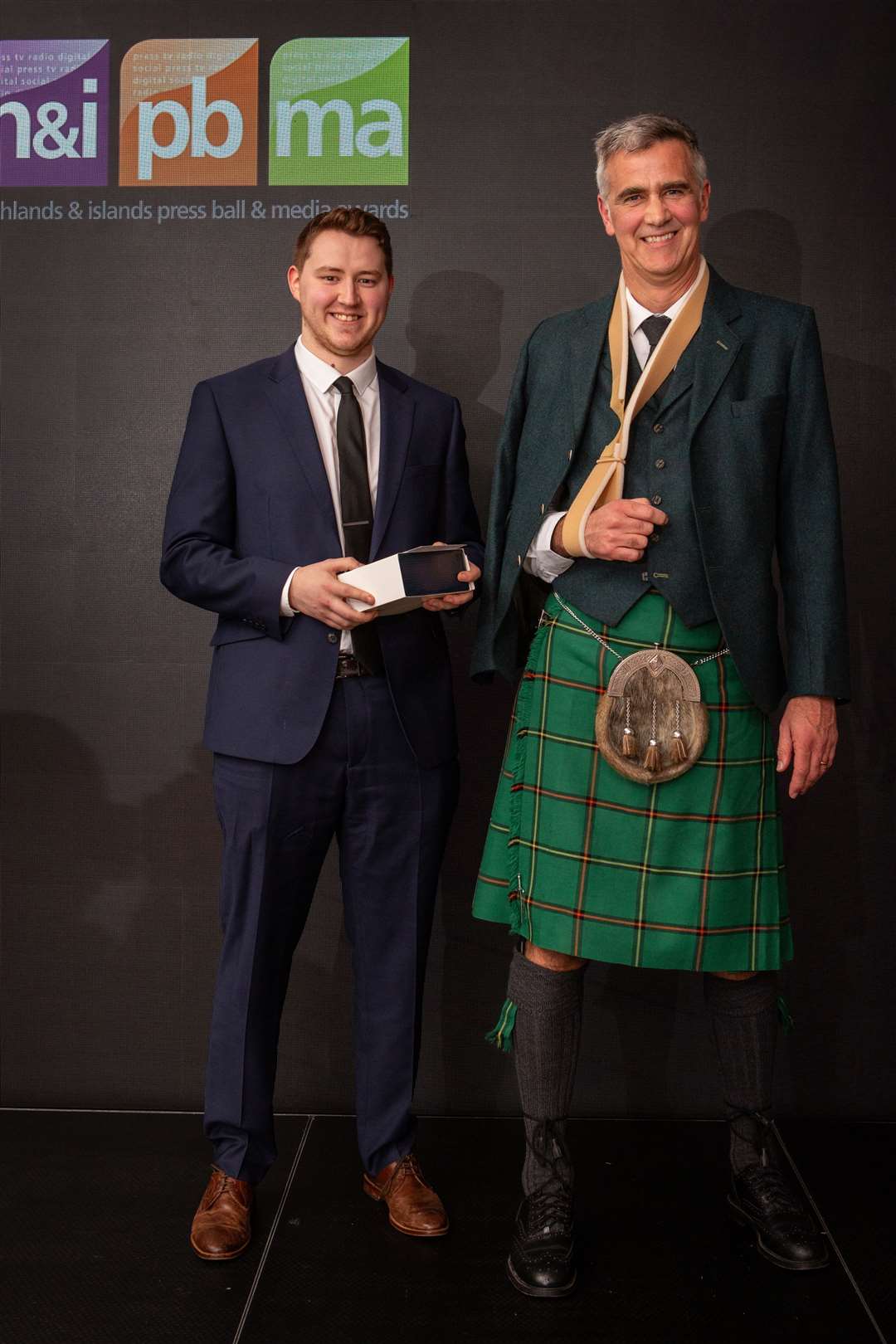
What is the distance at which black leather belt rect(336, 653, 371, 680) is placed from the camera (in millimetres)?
2271

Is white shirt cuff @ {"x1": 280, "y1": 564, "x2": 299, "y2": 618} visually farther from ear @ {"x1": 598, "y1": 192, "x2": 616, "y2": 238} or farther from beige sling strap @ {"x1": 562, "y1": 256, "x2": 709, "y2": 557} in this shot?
ear @ {"x1": 598, "y1": 192, "x2": 616, "y2": 238}

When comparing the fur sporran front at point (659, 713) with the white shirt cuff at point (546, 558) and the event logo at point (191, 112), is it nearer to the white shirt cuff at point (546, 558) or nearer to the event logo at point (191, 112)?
the white shirt cuff at point (546, 558)

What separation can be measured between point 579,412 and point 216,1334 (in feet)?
5.25

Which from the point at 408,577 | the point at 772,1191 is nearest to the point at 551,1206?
the point at 772,1191

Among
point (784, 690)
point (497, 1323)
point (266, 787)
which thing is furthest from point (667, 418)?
point (497, 1323)

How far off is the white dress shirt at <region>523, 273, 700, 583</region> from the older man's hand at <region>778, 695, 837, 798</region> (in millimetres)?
462

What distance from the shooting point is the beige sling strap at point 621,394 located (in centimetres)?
207

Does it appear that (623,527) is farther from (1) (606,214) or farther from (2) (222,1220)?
(2) (222,1220)

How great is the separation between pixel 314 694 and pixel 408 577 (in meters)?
0.30

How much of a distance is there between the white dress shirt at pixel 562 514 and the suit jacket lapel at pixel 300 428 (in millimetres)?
369

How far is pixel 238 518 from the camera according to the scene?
230cm

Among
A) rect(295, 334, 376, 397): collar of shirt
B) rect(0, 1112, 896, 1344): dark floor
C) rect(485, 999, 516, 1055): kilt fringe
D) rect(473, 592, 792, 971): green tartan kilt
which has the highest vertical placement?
rect(295, 334, 376, 397): collar of shirt

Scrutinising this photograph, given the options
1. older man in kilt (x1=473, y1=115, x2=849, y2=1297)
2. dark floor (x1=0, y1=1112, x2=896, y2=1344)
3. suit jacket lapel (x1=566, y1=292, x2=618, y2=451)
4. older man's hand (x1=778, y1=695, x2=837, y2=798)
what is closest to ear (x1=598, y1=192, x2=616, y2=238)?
older man in kilt (x1=473, y1=115, x2=849, y2=1297)

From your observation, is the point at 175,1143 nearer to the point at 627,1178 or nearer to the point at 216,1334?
the point at 216,1334
